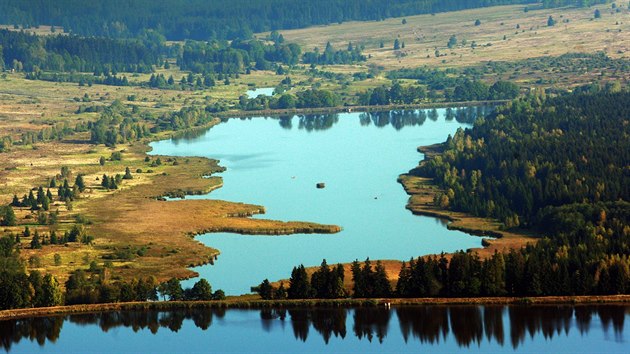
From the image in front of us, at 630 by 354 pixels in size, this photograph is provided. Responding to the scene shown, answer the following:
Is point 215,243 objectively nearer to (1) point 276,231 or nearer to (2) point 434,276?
(1) point 276,231

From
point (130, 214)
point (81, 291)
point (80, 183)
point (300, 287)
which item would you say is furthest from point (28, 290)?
point (80, 183)

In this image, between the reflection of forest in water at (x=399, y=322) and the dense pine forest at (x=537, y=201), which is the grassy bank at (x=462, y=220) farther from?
the reflection of forest in water at (x=399, y=322)

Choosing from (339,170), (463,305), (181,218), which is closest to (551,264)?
(463,305)

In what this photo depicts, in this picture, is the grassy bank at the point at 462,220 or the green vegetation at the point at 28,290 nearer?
the green vegetation at the point at 28,290

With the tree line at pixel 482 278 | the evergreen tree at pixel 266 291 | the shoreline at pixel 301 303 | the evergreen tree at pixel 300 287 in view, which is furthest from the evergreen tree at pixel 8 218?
the evergreen tree at pixel 300 287

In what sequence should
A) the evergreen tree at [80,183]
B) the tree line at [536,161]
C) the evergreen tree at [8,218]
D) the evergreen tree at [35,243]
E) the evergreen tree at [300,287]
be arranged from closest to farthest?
the evergreen tree at [300,287] → the evergreen tree at [35,243] → the evergreen tree at [8,218] → the tree line at [536,161] → the evergreen tree at [80,183]

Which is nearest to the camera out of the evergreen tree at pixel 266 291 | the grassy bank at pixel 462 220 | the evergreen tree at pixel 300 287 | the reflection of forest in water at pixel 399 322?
the reflection of forest in water at pixel 399 322

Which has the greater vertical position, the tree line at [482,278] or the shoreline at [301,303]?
the tree line at [482,278]
